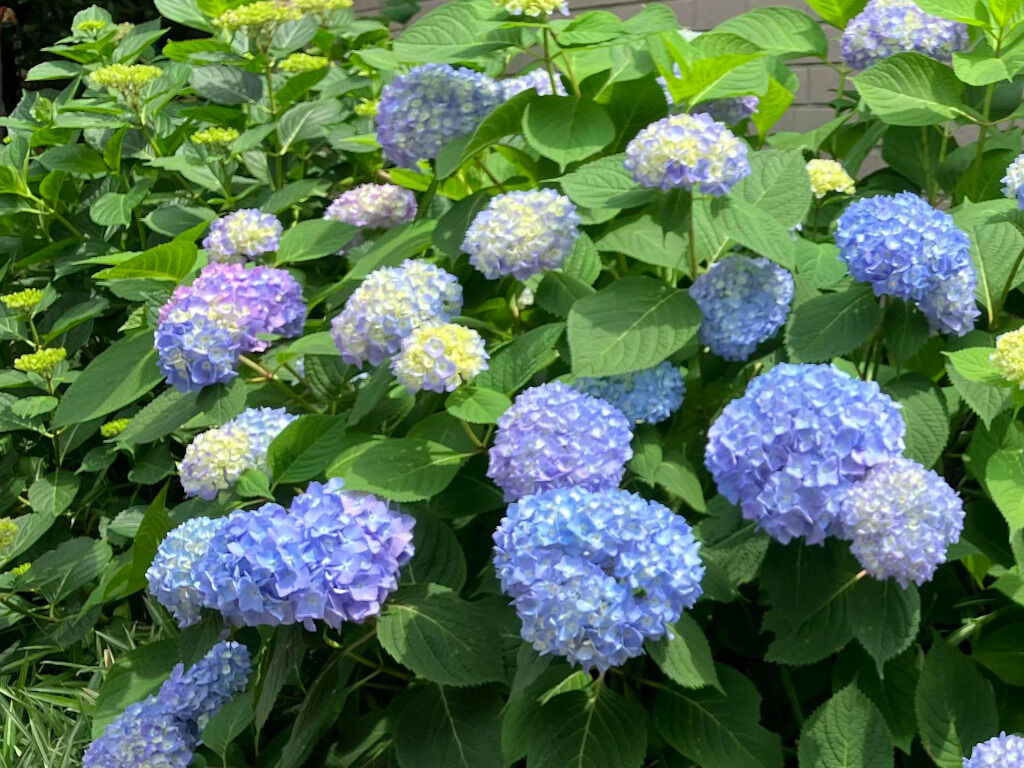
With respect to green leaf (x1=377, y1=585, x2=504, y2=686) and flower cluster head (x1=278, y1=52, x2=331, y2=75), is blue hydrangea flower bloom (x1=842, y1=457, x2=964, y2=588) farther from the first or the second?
flower cluster head (x1=278, y1=52, x2=331, y2=75)

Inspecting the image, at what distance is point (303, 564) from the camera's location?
46.4 inches

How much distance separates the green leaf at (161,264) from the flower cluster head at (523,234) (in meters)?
0.62

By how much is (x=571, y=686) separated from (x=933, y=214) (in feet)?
2.23

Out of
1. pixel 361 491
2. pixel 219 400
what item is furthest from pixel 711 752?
pixel 219 400

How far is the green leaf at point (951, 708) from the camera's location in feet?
4.22

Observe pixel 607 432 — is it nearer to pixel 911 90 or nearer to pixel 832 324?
pixel 832 324

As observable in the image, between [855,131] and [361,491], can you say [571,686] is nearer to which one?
[361,491]

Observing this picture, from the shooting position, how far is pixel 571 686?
126cm

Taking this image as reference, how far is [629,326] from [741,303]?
14 cm

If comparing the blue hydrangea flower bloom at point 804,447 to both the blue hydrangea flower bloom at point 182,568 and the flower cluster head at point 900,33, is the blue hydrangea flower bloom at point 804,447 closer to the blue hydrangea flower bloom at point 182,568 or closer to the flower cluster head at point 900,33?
the blue hydrangea flower bloom at point 182,568

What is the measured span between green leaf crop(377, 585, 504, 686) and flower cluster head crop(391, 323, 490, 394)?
239mm

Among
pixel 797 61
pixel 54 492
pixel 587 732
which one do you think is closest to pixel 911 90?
pixel 587 732

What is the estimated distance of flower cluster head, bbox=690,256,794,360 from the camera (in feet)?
4.60

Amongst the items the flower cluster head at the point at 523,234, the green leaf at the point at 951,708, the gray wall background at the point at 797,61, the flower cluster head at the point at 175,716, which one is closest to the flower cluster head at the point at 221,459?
the flower cluster head at the point at 175,716
